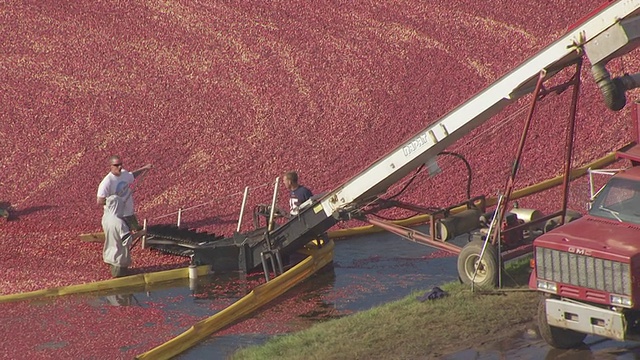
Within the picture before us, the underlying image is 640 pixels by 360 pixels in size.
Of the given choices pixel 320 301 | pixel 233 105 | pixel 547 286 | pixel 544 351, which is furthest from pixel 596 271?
pixel 233 105

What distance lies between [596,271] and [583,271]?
0.20 meters

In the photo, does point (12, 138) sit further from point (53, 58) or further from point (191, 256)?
point (191, 256)

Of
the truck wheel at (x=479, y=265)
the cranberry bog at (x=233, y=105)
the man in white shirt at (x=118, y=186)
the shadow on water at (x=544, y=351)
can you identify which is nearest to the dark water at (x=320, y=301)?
the shadow on water at (x=544, y=351)

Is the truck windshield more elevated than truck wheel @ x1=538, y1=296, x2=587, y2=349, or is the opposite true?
the truck windshield

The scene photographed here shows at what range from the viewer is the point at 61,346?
15.5 m

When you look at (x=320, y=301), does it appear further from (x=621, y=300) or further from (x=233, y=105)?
(x=233, y=105)

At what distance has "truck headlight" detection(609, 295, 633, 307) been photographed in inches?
506

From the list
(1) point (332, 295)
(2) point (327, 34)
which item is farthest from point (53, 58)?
(1) point (332, 295)

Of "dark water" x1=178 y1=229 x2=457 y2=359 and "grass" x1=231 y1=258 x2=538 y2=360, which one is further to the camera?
"dark water" x1=178 y1=229 x2=457 y2=359

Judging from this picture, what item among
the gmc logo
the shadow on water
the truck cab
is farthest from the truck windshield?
the shadow on water

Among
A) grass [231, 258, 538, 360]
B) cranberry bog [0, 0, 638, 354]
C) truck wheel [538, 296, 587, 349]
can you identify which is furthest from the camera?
cranberry bog [0, 0, 638, 354]

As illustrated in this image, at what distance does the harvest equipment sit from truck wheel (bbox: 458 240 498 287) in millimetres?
16

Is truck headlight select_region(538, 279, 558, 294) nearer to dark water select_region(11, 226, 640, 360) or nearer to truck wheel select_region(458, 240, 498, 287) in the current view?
dark water select_region(11, 226, 640, 360)

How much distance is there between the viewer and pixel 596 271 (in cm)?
1318
